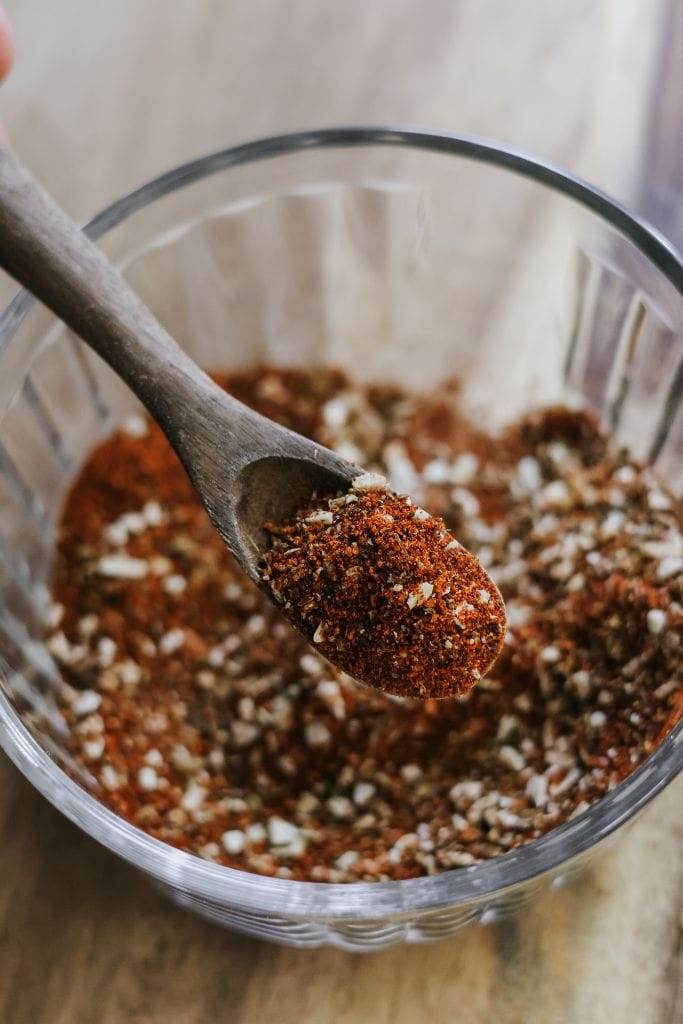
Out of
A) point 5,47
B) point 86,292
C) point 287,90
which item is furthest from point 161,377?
point 287,90

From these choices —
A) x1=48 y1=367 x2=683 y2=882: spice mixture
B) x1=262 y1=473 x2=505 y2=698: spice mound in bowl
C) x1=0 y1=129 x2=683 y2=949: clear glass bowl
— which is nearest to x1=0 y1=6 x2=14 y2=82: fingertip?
x1=0 y1=129 x2=683 y2=949: clear glass bowl

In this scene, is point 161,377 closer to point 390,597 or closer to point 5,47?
point 390,597

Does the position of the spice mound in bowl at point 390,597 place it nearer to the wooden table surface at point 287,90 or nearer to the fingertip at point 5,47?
the wooden table surface at point 287,90

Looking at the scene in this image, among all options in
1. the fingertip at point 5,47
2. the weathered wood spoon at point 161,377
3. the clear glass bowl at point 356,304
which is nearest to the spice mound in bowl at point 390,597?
the weathered wood spoon at point 161,377

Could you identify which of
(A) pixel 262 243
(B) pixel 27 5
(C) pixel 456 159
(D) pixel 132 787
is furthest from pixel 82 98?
(D) pixel 132 787

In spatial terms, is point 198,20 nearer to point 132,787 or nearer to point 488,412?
point 488,412

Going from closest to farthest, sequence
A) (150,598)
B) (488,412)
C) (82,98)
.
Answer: (150,598), (488,412), (82,98)
